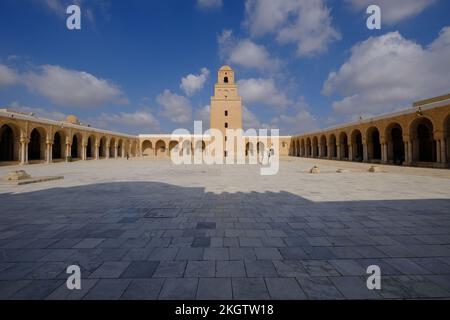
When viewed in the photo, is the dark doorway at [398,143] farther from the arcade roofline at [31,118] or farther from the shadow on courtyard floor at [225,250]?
the arcade roofline at [31,118]

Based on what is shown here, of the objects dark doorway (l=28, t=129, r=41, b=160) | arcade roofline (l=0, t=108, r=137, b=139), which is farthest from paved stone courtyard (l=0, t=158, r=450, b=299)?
dark doorway (l=28, t=129, r=41, b=160)

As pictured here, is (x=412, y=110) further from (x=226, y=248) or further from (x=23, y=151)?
(x=23, y=151)

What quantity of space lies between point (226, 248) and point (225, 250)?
0.07 m

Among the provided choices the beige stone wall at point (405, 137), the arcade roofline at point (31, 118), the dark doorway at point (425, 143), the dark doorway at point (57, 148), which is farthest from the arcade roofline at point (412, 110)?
the dark doorway at point (57, 148)

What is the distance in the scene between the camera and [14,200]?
6.04 m

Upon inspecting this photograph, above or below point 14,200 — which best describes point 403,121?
above

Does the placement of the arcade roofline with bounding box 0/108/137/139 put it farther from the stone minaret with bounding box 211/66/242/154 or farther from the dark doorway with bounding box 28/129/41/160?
the stone minaret with bounding box 211/66/242/154

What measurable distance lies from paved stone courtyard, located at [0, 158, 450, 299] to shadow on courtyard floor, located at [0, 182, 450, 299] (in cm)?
1

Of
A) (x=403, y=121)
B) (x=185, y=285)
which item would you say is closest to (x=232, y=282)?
(x=185, y=285)

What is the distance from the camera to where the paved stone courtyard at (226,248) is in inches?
83.8

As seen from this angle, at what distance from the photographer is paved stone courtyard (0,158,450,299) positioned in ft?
6.98
